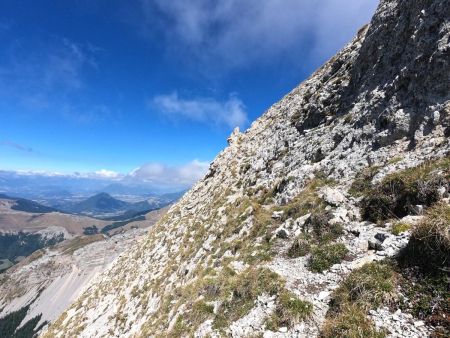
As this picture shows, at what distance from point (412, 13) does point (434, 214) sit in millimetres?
20465

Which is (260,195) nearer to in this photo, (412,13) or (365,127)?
(365,127)

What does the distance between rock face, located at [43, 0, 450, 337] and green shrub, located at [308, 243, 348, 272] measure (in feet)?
A: 1.25

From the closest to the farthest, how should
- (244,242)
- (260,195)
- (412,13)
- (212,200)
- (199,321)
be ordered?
(199,321), (244,242), (412,13), (260,195), (212,200)

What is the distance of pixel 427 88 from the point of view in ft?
59.5

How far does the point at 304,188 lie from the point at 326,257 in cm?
898

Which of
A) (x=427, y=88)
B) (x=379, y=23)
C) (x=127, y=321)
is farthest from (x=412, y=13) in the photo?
(x=127, y=321)

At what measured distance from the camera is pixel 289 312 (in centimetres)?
1152

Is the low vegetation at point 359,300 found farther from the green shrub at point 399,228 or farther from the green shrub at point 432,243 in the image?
the green shrub at point 399,228

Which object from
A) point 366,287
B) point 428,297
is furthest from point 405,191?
point 428,297

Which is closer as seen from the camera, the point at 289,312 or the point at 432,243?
the point at 432,243

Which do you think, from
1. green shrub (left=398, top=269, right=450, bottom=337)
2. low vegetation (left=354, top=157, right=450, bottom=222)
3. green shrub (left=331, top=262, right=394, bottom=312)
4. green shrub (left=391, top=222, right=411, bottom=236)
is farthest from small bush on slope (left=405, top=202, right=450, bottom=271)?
A: low vegetation (left=354, top=157, right=450, bottom=222)

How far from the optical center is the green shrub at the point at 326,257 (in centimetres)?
1334

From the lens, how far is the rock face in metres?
14.1

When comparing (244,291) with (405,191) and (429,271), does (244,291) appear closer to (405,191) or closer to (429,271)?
(429,271)
